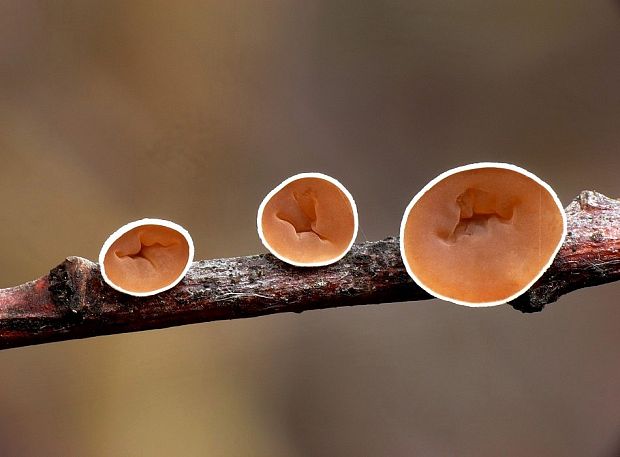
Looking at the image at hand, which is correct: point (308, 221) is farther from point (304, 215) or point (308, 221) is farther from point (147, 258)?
point (147, 258)

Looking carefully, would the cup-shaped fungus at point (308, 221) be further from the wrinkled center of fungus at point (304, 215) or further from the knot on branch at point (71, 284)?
the knot on branch at point (71, 284)

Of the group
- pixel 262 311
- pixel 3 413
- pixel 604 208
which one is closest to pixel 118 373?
pixel 3 413

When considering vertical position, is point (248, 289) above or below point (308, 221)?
below

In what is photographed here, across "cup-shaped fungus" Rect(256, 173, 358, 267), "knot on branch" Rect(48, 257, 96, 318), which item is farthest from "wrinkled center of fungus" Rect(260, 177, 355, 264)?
"knot on branch" Rect(48, 257, 96, 318)

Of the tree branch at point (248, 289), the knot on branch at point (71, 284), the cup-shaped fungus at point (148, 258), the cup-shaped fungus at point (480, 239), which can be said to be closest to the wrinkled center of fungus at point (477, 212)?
the cup-shaped fungus at point (480, 239)

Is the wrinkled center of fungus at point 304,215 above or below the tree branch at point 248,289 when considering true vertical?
above

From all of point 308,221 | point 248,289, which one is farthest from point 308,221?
point 248,289
